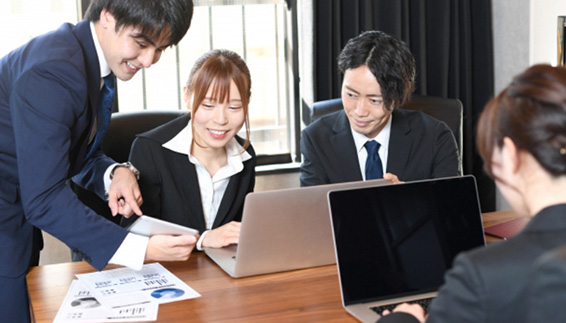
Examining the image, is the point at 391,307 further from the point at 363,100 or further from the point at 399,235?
the point at 363,100

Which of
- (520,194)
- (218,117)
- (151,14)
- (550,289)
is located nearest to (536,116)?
(520,194)

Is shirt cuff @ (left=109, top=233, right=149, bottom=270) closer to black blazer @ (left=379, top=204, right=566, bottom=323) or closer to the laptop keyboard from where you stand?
the laptop keyboard

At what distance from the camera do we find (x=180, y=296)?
1.54m

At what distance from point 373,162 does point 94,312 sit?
1.26 m

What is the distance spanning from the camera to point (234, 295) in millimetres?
1558

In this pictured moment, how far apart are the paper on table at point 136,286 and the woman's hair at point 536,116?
876mm

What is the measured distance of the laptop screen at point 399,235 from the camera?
148 cm

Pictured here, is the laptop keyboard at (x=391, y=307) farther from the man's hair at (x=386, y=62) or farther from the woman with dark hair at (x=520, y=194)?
the man's hair at (x=386, y=62)

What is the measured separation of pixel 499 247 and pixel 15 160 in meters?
1.30

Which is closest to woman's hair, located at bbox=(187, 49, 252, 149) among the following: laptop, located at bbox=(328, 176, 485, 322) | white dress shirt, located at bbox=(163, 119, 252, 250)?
white dress shirt, located at bbox=(163, 119, 252, 250)

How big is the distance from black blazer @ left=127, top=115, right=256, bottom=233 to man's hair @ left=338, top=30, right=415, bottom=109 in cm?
63

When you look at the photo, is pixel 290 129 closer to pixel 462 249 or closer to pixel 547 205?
pixel 462 249

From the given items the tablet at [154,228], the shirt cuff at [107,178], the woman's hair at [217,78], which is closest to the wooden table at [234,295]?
the tablet at [154,228]

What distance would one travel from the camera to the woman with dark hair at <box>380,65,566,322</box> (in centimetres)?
87
